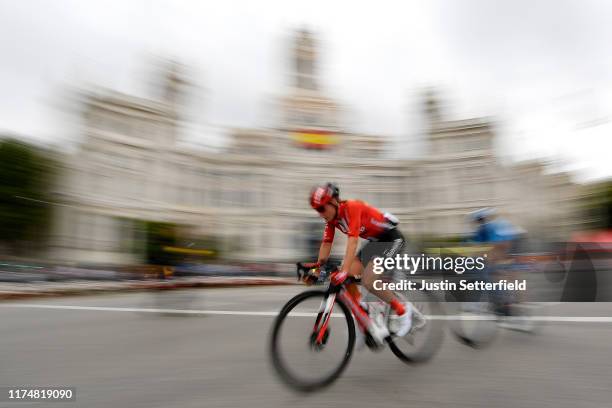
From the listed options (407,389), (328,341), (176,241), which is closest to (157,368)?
(328,341)

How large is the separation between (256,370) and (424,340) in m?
1.61

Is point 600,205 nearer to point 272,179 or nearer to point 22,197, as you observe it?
point 272,179

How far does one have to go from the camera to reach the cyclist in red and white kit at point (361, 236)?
4.05 m

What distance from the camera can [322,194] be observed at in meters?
4.05

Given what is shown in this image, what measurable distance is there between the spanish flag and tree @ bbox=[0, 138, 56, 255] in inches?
1251

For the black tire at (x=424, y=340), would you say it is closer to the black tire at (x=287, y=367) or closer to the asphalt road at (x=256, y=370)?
the asphalt road at (x=256, y=370)

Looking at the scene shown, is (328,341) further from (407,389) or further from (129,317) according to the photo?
(129,317)

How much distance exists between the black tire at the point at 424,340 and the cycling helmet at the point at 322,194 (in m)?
1.19

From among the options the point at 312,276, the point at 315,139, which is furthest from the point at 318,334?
the point at 315,139

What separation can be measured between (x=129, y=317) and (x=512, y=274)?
19.3 ft

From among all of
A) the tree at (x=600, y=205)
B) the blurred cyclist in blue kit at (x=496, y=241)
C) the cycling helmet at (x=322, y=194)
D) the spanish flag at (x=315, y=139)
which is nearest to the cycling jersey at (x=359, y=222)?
the cycling helmet at (x=322, y=194)

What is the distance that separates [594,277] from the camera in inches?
477

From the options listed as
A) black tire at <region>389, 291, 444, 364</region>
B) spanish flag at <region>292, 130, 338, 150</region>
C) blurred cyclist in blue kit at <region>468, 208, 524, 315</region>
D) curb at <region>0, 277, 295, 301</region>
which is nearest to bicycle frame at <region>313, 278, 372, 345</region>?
black tire at <region>389, 291, 444, 364</region>

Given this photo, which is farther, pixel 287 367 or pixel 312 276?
pixel 312 276
